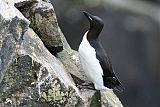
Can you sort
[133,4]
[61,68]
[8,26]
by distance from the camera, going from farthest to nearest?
[133,4]
[61,68]
[8,26]

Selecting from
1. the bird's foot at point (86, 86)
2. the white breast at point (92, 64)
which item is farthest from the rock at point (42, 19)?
the bird's foot at point (86, 86)

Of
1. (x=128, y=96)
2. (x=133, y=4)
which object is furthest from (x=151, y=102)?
(x=133, y=4)

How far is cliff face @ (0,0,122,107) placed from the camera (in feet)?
21.9

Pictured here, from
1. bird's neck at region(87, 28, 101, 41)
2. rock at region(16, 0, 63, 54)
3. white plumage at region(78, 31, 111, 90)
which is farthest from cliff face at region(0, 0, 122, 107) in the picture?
bird's neck at region(87, 28, 101, 41)

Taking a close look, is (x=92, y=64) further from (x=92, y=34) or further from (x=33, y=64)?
(x=33, y=64)

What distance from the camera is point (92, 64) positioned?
781 cm

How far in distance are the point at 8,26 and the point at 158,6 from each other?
42.0ft

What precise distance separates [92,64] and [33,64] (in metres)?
1.18

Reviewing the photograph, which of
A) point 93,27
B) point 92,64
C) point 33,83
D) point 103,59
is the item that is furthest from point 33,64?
point 93,27

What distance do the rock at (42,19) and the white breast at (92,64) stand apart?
0.40 m

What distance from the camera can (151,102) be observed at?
18.2m

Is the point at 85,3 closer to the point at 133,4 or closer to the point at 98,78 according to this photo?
the point at 133,4

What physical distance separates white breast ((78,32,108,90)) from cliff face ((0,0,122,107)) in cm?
17

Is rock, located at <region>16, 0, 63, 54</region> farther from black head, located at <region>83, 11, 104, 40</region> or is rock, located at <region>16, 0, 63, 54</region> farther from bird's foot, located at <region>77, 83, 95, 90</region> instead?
bird's foot, located at <region>77, 83, 95, 90</region>
